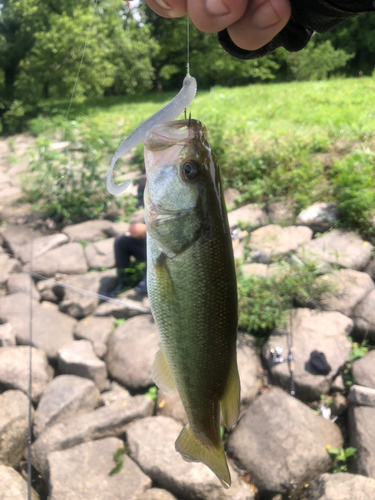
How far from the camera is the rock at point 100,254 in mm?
5613

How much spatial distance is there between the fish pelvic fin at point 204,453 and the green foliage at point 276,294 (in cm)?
253

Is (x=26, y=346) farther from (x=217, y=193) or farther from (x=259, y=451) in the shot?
(x=217, y=193)

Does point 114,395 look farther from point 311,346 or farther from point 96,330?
point 311,346

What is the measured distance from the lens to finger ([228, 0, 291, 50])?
1150 mm

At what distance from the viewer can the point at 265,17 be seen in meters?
1.16

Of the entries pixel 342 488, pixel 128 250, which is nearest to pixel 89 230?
pixel 128 250

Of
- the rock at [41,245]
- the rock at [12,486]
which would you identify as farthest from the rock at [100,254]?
the rock at [12,486]

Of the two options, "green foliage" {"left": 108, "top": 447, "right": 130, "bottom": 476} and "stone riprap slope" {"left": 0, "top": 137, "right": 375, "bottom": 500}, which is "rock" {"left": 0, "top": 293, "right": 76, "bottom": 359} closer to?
"stone riprap slope" {"left": 0, "top": 137, "right": 375, "bottom": 500}

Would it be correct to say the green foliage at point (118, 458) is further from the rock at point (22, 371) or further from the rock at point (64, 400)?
the rock at point (22, 371)

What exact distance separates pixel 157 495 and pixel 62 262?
3.56m

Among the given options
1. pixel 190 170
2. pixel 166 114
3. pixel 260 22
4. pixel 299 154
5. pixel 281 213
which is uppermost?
pixel 260 22

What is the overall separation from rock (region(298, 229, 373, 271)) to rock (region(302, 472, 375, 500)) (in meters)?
2.17

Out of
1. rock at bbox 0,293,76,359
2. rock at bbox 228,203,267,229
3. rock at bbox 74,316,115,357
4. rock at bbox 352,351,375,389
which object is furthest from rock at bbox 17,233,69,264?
rock at bbox 352,351,375,389

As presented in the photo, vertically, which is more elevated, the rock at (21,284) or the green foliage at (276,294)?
the green foliage at (276,294)
